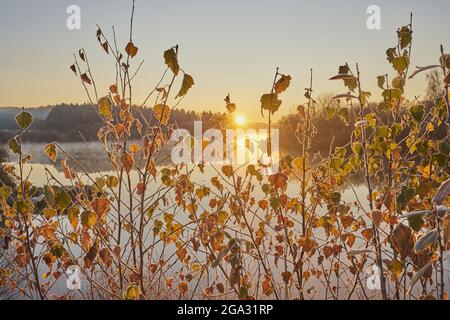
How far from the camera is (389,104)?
2428 mm

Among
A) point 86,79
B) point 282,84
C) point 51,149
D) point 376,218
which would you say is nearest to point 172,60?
point 282,84

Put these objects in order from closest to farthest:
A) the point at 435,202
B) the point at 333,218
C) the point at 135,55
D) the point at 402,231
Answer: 1. the point at 435,202
2. the point at 402,231
3. the point at 135,55
4. the point at 333,218

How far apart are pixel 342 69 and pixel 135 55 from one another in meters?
0.99

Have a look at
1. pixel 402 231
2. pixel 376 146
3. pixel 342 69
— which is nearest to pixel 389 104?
pixel 376 146

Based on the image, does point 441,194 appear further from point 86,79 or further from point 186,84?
point 86,79

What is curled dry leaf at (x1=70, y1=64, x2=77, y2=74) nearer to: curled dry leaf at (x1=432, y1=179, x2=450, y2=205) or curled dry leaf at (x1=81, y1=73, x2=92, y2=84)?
curled dry leaf at (x1=81, y1=73, x2=92, y2=84)

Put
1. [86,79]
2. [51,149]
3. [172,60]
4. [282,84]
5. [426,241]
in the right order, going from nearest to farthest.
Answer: [426,241] < [172,60] < [282,84] < [51,149] < [86,79]

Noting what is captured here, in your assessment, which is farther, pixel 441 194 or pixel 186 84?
pixel 186 84

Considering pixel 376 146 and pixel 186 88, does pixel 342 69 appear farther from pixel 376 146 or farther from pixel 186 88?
pixel 186 88

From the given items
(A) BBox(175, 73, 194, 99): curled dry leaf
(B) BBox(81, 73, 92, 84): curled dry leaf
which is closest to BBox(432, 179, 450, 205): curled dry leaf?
(A) BBox(175, 73, 194, 99): curled dry leaf

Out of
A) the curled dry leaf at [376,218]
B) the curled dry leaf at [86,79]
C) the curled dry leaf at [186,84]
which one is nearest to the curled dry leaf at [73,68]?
the curled dry leaf at [86,79]

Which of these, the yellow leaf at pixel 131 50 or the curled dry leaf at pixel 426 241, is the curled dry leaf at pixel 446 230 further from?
the yellow leaf at pixel 131 50

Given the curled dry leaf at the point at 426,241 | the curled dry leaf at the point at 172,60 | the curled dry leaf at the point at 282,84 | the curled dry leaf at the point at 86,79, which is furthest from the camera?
the curled dry leaf at the point at 86,79
